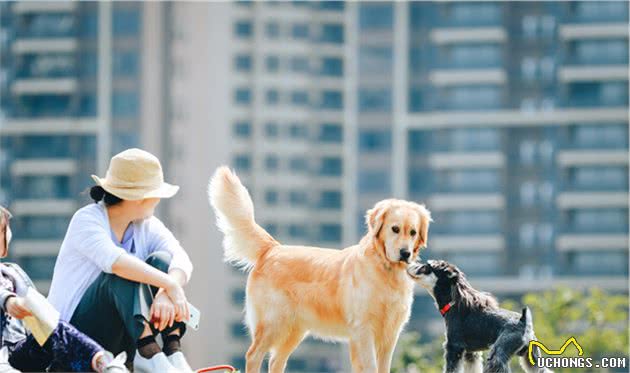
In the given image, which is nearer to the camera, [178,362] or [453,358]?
[178,362]

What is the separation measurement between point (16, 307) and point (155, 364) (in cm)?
58

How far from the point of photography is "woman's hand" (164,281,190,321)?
15.7 feet

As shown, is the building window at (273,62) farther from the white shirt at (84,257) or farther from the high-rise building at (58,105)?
the white shirt at (84,257)

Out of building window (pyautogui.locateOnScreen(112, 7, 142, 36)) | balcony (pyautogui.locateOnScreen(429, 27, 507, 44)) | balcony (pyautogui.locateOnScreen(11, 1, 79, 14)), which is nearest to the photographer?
balcony (pyautogui.locateOnScreen(429, 27, 507, 44))

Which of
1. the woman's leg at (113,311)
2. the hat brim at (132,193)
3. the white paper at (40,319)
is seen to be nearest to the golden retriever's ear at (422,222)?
the hat brim at (132,193)

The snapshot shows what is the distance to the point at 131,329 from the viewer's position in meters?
4.72

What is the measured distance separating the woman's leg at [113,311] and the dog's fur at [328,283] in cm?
91

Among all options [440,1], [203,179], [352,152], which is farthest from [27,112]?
[440,1]

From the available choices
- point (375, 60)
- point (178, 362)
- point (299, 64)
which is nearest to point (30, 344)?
point (178, 362)

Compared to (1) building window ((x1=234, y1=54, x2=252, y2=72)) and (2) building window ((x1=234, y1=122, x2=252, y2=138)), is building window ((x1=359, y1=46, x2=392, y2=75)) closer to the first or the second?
(1) building window ((x1=234, y1=54, x2=252, y2=72))

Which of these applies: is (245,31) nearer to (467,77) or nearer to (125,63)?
(125,63)

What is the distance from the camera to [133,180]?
4984 mm

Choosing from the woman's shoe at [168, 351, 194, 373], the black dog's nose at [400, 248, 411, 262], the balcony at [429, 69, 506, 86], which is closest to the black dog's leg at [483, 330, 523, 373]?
the black dog's nose at [400, 248, 411, 262]

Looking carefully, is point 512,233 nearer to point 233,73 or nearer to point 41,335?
point 233,73
